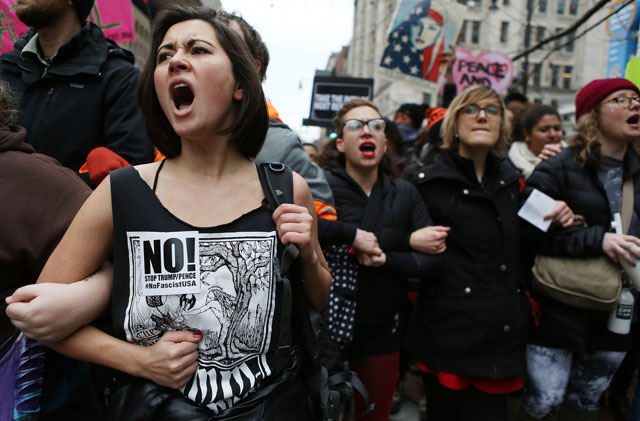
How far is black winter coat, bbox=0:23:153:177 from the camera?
2211 millimetres

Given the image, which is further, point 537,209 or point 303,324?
point 537,209

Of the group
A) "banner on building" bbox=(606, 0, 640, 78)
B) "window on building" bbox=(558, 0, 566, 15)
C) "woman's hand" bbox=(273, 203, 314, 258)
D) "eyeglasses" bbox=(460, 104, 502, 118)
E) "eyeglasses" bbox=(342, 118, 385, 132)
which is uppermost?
"window on building" bbox=(558, 0, 566, 15)

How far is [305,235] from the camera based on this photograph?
135 cm

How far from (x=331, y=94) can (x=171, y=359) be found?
20.0 ft

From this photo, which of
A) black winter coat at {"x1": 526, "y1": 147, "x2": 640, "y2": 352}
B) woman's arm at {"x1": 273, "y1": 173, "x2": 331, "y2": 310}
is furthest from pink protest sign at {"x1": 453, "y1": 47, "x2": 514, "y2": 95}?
woman's arm at {"x1": 273, "y1": 173, "x2": 331, "y2": 310}

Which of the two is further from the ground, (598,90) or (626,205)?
(598,90)

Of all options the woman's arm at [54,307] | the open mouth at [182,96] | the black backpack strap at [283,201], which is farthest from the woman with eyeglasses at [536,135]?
the woman's arm at [54,307]

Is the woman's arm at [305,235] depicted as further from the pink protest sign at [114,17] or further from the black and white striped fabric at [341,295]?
the pink protest sign at [114,17]

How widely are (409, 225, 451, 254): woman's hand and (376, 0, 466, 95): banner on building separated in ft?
17.1

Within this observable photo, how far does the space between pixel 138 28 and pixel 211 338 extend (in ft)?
107

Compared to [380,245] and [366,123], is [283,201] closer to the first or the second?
[380,245]

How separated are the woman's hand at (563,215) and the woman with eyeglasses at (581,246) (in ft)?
0.19

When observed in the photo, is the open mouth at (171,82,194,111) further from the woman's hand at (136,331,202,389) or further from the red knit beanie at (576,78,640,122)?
the red knit beanie at (576,78,640,122)

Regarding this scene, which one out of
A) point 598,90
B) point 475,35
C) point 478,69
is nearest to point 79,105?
point 598,90
